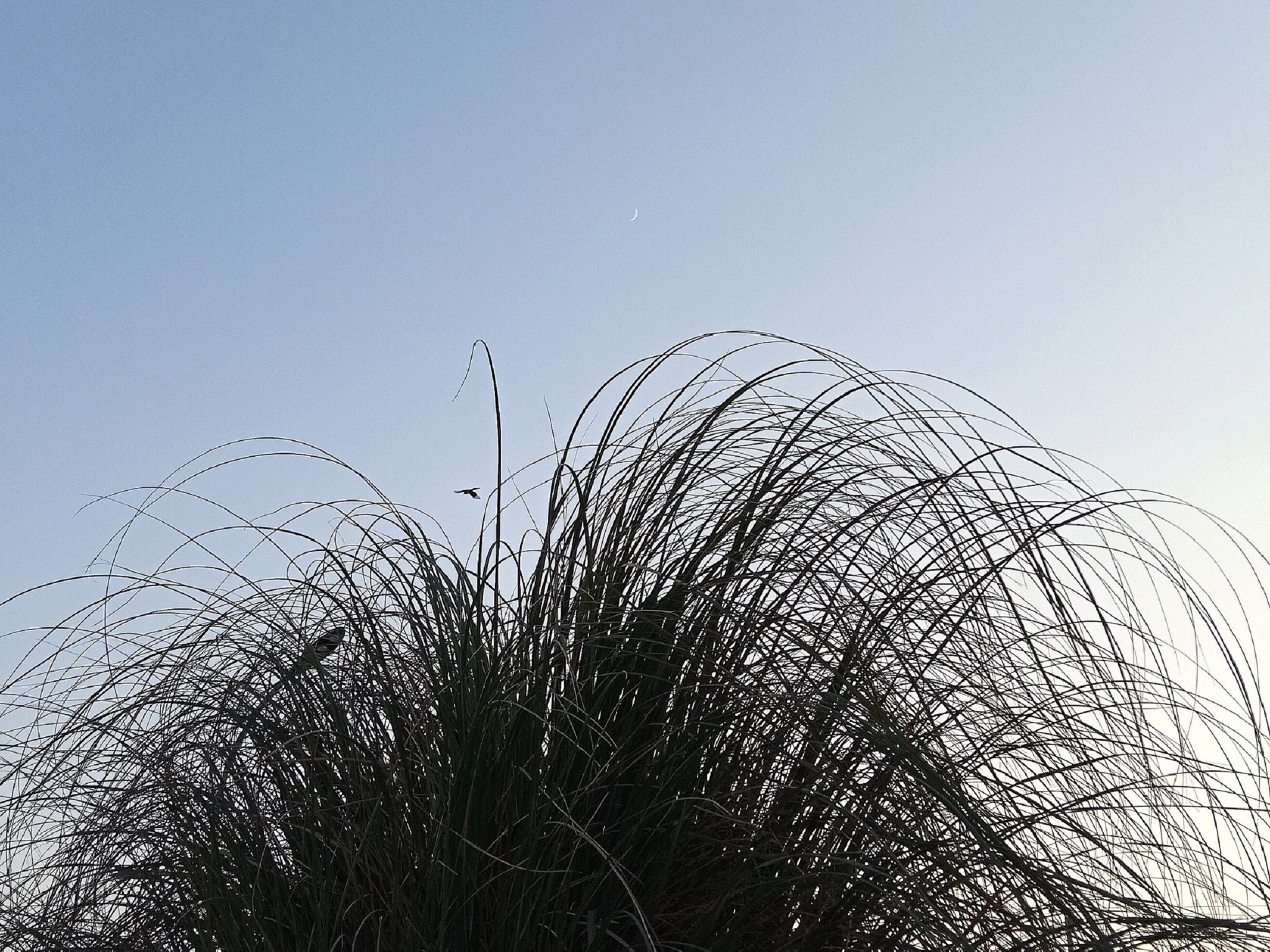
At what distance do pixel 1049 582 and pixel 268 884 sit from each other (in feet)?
3.89

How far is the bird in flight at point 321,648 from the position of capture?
6.04ft

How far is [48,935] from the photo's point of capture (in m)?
1.98

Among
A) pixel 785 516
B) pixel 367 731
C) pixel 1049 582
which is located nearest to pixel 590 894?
pixel 367 731

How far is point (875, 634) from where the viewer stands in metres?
1.71

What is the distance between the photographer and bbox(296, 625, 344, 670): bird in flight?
1842 millimetres

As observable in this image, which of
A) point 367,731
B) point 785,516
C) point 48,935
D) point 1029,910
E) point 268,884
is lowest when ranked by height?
point 48,935

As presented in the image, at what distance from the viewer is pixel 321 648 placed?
6.21 ft

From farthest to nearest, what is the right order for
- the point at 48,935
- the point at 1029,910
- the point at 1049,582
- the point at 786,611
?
the point at 48,935 < the point at 786,611 < the point at 1049,582 < the point at 1029,910

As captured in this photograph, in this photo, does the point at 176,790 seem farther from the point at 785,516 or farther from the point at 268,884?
the point at 785,516

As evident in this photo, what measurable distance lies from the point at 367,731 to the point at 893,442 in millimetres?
920

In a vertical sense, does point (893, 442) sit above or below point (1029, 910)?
above

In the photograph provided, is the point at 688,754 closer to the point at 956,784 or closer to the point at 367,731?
the point at 956,784

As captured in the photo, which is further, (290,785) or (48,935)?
(48,935)

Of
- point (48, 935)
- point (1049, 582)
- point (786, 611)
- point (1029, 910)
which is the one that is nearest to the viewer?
point (1029, 910)
